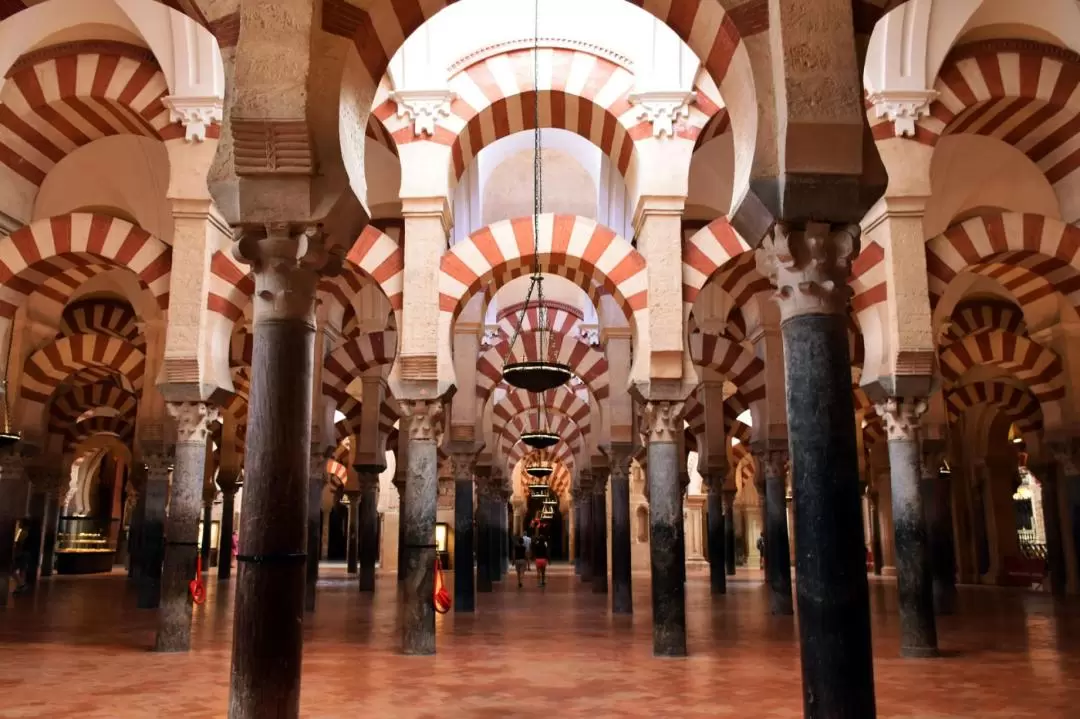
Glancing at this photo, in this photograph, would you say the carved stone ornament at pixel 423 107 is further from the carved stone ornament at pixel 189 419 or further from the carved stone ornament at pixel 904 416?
the carved stone ornament at pixel 904 416

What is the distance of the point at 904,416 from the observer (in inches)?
276

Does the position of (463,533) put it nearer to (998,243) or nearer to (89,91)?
(89,91)

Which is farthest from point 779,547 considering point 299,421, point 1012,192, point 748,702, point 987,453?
point 299,421

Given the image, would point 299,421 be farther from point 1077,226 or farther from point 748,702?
point 1077,226

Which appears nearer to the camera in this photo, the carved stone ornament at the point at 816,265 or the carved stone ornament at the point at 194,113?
the carved stone ornament at the point at 816,265

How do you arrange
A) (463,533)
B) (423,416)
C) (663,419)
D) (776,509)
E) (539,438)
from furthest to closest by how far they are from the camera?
(539,438)
(776,509)
(463,533)
(663,419)
(423,416)

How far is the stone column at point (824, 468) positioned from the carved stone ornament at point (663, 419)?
3.80 meters

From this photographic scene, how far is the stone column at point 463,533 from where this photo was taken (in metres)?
11.1

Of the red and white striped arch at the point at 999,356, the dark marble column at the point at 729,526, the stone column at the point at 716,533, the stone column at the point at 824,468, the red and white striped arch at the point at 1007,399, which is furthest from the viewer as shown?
the dark marble column at the point at 729,526

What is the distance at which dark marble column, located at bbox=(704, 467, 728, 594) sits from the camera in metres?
14.2

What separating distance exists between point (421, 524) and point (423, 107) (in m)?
3.58

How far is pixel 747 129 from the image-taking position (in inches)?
156

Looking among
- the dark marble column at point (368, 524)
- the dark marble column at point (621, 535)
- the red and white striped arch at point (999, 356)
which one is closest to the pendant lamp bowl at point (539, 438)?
the dark marble column at point (621, 535)

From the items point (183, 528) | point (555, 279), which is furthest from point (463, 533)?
point (555, 279)
